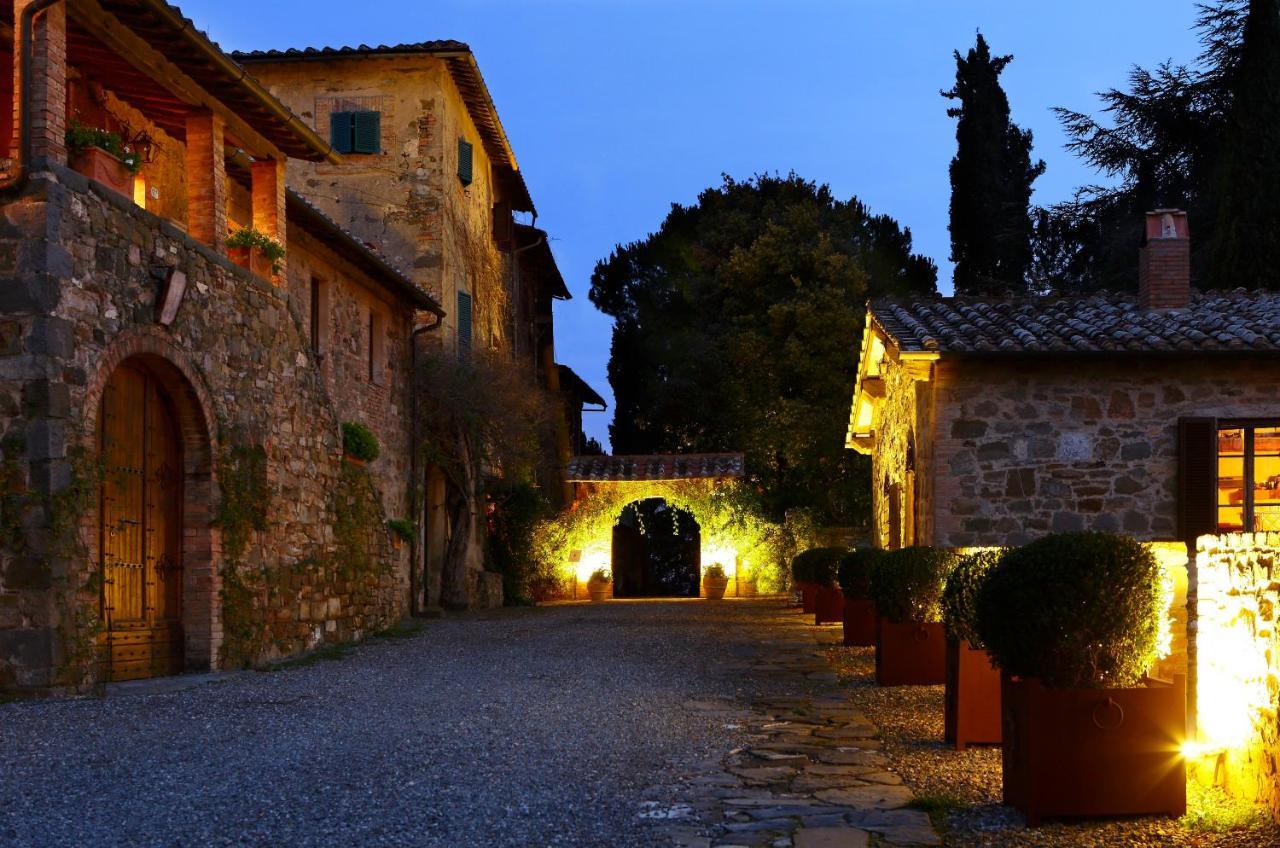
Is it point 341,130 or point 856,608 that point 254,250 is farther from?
point 341,130

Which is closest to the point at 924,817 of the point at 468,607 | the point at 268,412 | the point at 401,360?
the point at 268,412

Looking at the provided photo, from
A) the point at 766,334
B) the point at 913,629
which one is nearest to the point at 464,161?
the point at 766,334

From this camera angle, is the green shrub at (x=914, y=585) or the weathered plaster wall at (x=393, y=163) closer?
the green shrub at (x=914, y=585)

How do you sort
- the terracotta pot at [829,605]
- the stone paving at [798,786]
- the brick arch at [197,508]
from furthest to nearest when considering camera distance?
1. the terracotta pot at [829,605]
2. the brick arch at [197,508]
3. the stone paving at [798,786]

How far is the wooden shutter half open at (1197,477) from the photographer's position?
1291 cm

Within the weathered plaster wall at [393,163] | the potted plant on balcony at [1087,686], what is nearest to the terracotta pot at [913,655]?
the potted plant on balcony at [1087,686]

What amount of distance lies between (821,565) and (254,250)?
8399 mm

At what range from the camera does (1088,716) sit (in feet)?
15.7

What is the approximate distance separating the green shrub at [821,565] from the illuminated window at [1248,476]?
435 cm

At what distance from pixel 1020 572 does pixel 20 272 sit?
672 centimetres

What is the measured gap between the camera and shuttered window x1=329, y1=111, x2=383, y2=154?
2112 cm

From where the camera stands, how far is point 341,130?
21219 mm

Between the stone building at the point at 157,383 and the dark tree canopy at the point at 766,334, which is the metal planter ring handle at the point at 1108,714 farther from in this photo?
the dark tree canopy at the point at 766,334

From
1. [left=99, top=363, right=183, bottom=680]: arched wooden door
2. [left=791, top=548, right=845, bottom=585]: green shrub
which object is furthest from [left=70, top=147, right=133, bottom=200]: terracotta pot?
[left=791, top=548, right=845, bottom=585]: green shrub
